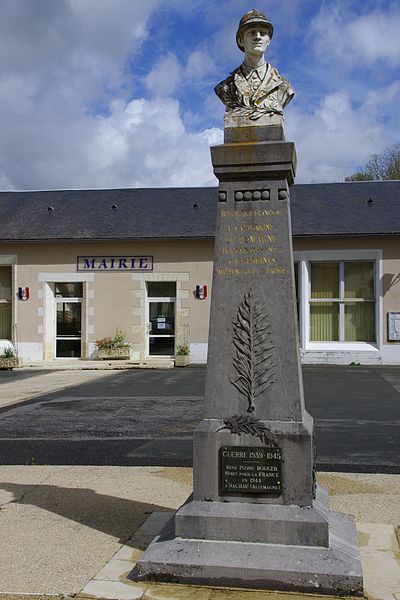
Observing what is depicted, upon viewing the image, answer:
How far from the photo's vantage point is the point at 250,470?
4.06m

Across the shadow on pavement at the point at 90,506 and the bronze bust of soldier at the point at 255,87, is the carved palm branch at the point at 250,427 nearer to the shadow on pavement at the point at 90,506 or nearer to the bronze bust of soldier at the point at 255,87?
the shadow on pavement at the point at 90,506

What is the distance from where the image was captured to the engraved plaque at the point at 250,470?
4.05m

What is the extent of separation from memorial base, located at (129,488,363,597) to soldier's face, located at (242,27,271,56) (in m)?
3.07

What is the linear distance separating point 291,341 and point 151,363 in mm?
14151

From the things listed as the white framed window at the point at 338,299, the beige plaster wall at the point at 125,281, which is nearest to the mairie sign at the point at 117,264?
the beige plaster wall at the point at 125,281

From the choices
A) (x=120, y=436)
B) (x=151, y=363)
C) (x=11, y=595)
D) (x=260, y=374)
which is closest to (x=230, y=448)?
(x=260, y=374)

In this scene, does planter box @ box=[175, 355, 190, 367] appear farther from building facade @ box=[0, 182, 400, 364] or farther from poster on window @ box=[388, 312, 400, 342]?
poster on window @ box=[388, 312, 400, 342]

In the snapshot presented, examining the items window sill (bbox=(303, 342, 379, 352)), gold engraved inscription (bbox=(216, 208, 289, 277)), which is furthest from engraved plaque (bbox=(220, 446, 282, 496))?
window sill (bbox=(303, 342, 379, 352))

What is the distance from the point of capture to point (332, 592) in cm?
364

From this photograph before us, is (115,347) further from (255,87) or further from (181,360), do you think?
(255,87)

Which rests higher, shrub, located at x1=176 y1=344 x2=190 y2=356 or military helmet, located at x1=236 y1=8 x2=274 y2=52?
military helmet, located at x1=236 y1=8 x2=274 y2=52

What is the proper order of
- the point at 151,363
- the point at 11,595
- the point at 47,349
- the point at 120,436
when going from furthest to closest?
the point at 47,349 < the point at 151,363 < the point at 120,436 < the point at 11,595

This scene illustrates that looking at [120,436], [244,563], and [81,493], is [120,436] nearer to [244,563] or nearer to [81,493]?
[81,493]

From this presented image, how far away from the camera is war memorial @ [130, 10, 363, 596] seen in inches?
153
